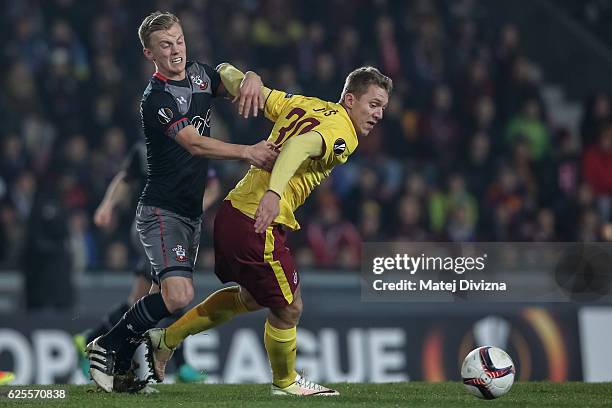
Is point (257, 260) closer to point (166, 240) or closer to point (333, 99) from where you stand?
point (166, 240)

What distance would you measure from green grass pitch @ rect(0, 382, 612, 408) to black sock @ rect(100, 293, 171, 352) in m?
0.30

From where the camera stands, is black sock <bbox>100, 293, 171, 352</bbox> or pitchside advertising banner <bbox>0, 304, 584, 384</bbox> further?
pitchside advertising banner <bbox>0, 304, 584, 384</bbox>

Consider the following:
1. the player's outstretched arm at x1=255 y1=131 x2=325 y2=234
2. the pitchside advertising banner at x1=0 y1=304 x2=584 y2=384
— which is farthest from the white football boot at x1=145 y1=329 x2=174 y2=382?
the pitchside advertising banner at x1=0 y1=304 x2=584 y2=384

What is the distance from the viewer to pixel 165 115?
7164 mm

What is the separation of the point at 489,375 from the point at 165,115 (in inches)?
90.2

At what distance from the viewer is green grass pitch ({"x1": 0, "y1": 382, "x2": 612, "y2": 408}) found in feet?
22.8

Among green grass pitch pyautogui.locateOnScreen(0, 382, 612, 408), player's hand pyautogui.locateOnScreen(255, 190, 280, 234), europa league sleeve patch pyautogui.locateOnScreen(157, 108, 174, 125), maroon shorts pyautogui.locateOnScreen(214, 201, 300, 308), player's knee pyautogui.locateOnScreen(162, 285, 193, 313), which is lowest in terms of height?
green grass pitch pyautogui.locateOnScreen(0, 382, 612, 408)

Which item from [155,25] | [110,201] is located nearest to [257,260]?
[155,25]

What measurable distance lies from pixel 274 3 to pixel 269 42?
0.69 metres

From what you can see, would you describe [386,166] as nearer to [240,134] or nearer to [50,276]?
[240,134]

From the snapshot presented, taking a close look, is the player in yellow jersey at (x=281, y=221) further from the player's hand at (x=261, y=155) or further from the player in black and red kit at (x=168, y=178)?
the player in black and red kit at (x=168, y=178)

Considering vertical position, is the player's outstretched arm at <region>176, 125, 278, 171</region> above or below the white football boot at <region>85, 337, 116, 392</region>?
above

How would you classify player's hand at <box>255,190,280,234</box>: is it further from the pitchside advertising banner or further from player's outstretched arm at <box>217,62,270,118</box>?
the pitchside advertising banner

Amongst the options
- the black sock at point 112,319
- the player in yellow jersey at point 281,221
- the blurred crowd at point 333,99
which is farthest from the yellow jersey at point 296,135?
the blurred crowd at point 333,99
